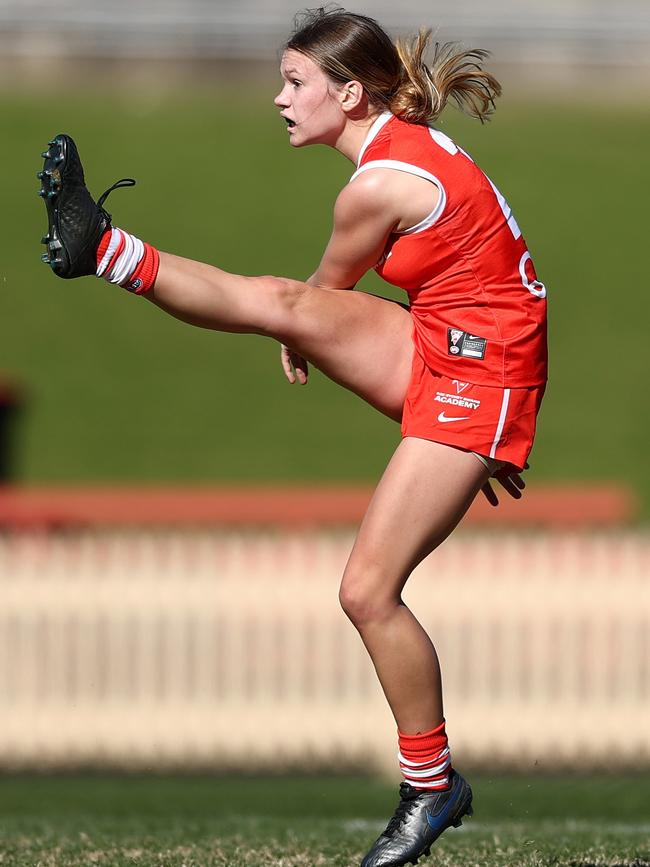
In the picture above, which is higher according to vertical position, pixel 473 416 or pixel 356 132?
pixel 356 132

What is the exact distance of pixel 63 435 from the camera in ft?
49.3

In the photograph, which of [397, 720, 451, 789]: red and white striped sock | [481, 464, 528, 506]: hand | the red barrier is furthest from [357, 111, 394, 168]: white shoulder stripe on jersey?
the red barrier

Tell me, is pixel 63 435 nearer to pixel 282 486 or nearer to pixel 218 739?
pixel 282 486

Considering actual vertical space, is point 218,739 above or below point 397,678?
below

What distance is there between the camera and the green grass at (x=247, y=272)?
1492 centimetres

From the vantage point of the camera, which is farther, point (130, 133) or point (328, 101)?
point (130, 133)

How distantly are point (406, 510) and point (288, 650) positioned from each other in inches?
189

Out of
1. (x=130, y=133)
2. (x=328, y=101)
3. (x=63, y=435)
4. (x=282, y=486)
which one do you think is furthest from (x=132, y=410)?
(x=328, y=101)

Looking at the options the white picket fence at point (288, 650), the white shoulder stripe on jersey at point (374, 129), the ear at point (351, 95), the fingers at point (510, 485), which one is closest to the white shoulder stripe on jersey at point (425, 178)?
the white shoulder stripe on jersey at point (374, 129)

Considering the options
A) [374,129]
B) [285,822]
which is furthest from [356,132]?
[285,822]

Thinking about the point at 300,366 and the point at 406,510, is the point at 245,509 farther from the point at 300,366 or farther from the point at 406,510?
the point at 406,510

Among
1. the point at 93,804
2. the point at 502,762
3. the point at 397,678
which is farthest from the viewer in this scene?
the point at 502,762

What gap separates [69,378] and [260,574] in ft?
25.6

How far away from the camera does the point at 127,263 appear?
166 inches
